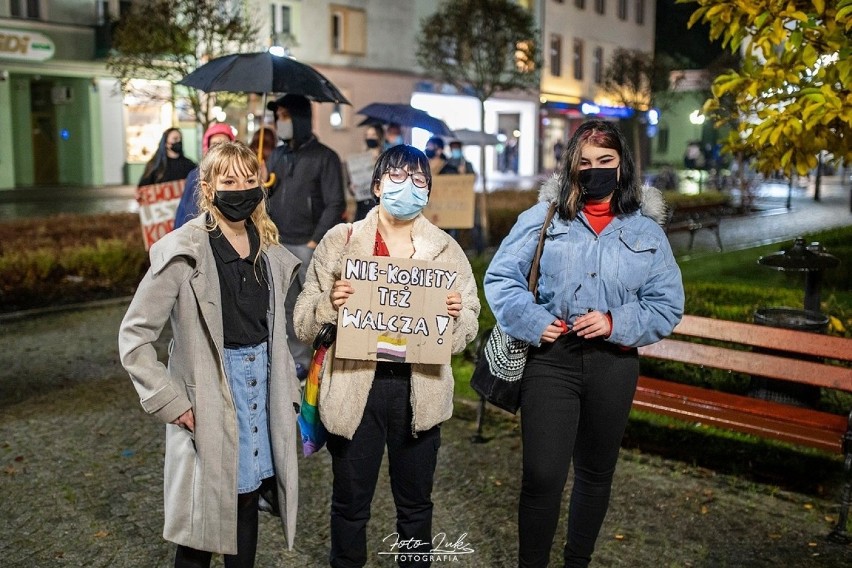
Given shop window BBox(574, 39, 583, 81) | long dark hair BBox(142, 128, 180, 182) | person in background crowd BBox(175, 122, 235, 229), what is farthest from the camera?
shop window BBox(574, 39, 583, 81)

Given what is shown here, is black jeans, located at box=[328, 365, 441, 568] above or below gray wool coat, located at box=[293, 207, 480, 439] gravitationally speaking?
below

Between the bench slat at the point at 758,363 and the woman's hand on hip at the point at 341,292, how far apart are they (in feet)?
8.86

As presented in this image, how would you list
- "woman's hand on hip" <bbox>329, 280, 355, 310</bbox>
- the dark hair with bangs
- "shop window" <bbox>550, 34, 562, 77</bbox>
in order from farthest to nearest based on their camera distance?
"shop window" <bbox>550, 34, 562, 77</bbox>
the dark hair with bangs
"woman's hand on hip" <bbox>329, 280, 355, 310</bbox>

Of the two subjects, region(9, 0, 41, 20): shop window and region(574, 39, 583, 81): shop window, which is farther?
region(574, 39, 583, 81): shop window

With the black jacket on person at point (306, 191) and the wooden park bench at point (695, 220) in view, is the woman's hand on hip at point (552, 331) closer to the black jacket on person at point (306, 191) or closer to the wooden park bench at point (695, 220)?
the black jacket on person at point (306, 191)

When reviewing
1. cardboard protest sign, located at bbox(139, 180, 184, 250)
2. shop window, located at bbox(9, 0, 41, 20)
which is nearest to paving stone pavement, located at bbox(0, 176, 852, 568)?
cardboard protest sign, located at bbox(139, 180, 184, 250)

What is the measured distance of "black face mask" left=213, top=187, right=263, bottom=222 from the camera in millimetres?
3463

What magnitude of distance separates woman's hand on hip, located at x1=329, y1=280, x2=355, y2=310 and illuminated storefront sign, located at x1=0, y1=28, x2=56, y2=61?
27391 mm

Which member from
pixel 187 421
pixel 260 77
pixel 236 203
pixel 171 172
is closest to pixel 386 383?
pixel 187 421

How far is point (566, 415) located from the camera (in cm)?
374

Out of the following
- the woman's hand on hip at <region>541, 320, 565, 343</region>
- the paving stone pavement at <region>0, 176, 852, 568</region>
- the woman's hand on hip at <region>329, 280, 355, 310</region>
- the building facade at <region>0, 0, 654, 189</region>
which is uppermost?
the building facade at <region>0, 0, 654, 189</region>

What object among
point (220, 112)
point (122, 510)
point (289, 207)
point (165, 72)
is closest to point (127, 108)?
point (220, 112)

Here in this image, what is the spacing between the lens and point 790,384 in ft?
20.1

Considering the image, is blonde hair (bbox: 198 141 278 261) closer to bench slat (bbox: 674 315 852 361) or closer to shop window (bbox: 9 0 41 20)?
bench slat (bbox: 674 315 852 361)
